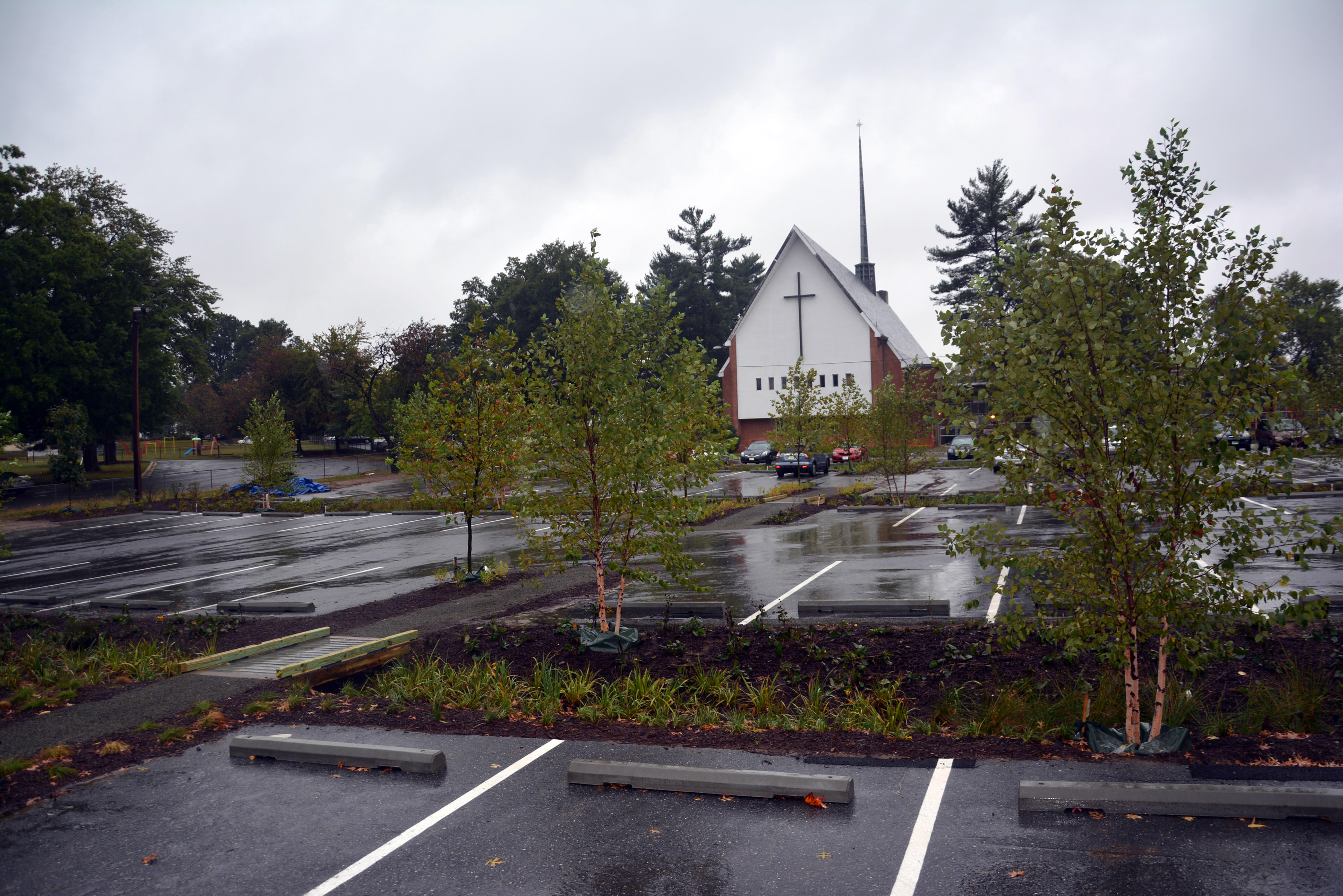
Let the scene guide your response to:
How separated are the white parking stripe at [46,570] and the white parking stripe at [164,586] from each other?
5050mm

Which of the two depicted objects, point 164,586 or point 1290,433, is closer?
point 1290,433

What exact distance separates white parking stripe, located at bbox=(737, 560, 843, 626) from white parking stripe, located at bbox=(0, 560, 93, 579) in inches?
673

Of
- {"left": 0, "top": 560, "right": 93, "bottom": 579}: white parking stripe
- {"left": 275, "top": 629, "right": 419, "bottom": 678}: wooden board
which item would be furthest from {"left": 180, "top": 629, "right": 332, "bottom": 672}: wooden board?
{"left": 0, "top": 560, "right": 93, "bottom": 579}: white parking stripe

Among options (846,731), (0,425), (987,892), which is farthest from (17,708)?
(987,892)

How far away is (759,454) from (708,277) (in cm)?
4255

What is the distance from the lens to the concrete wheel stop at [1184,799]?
4414 millimetres

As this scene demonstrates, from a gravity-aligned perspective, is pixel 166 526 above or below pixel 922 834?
below

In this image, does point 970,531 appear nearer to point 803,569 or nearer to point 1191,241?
point 1191,241

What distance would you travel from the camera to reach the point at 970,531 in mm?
5844

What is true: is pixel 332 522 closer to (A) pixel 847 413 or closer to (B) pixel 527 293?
(A) pixel 847 413

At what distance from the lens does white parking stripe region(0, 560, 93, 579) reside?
18.5m

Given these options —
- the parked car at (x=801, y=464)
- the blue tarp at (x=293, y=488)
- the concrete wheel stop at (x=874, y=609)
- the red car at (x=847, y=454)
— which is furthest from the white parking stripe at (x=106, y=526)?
the concrete wheel stop at (x=874, y=609)

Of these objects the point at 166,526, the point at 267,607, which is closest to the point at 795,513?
the point at 267,607

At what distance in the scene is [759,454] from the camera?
5134 centimetres
